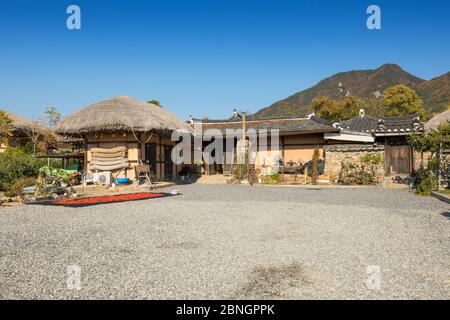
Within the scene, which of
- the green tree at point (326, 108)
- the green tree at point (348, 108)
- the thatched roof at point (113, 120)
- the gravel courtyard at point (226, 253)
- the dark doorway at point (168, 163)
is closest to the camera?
the gravel courtyard at point (226, 253)

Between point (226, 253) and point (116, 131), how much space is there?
11.1 meters

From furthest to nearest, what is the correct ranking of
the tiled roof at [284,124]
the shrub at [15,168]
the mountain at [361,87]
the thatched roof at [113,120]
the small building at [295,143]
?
the mountain at [361,87]
the small building at [295,143]
the tiled roof at [284,124]
the thatched roof at [113,120]
the shrub at [15,168]

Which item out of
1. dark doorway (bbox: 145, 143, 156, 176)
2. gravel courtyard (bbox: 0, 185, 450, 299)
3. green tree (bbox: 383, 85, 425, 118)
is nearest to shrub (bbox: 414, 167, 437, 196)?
gravel courtyard (bbox: 0, 185, 450, 299)

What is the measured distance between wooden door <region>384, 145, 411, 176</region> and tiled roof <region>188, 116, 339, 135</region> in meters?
3.56

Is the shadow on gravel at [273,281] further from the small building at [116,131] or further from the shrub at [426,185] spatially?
the small building at [116,131]

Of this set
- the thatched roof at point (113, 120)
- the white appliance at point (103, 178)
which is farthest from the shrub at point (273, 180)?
the white appliance at point (103, 178)

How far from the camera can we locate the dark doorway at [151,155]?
49.8 feet

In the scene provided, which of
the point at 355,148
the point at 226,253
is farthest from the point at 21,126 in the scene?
the point at 226,253

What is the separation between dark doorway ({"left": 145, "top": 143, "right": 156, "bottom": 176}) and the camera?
15.2 m

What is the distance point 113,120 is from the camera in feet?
44.9

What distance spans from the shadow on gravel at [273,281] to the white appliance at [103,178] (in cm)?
1122

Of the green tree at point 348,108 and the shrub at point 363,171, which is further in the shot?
the green tree at point 348,108

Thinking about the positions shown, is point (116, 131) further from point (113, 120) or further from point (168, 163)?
point (168, 163)
